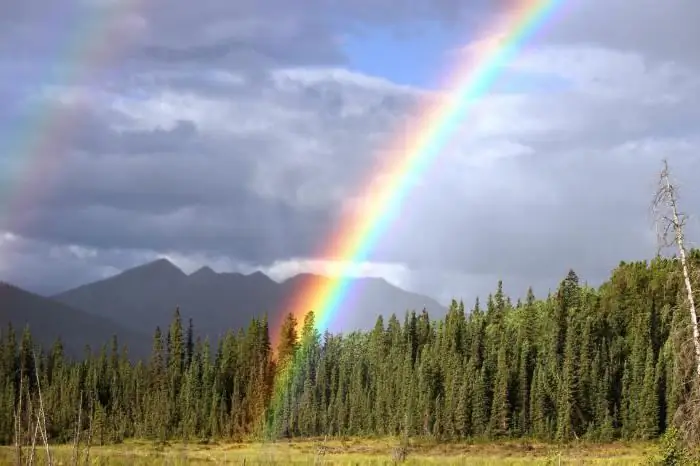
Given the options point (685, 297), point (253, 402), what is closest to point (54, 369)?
point (253, 402)

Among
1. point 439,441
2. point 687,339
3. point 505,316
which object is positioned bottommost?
point 439,441

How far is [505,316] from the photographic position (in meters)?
149

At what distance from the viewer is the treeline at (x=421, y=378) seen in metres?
109

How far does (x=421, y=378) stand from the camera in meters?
126

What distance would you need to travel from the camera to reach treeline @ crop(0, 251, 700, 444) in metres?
109

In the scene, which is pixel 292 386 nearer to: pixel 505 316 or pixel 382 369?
pixel 382 369

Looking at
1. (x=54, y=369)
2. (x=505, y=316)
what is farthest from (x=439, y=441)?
(x=54, y=369)

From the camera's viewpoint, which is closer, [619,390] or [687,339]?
[687,339]

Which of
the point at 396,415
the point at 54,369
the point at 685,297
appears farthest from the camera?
the point at 54,369

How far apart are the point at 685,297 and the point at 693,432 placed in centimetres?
414

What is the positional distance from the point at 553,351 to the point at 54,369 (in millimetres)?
95720

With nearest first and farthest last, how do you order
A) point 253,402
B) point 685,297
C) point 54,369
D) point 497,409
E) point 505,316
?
point 685,297 → point 497,409 → point 253,402 → point 505,316 → point 54,369

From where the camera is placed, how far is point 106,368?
158625 mm

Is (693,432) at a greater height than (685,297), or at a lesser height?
lesser
